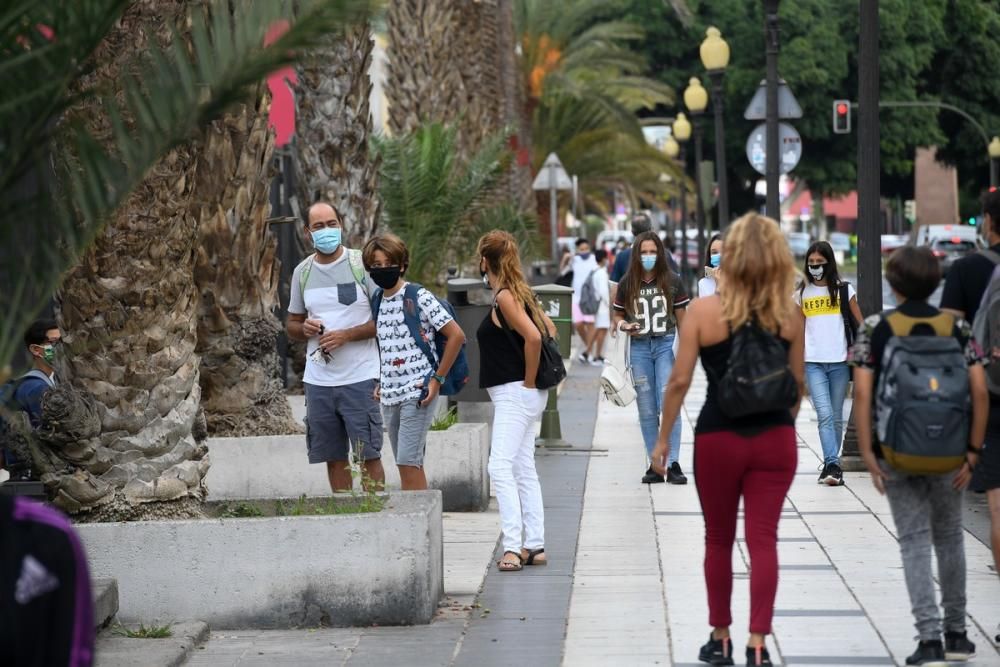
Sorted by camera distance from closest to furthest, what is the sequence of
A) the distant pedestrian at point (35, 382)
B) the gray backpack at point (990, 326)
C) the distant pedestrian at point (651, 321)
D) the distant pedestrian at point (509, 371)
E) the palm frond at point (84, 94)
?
the palm frond at point (84, 94)
the gray backpack at point (990, 326)
the distant pedestrian at point (35, 382)
the distant pedestrian at point (509, 371)
the distant pedestrian at point (651, 321)

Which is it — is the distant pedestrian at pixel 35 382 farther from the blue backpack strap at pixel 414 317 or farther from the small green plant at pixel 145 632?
the blue backpack strap at pixel 414 317

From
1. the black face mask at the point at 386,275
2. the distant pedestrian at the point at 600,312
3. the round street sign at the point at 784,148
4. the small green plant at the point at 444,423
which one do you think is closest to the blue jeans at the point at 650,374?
the small green plant at the point at 444,423

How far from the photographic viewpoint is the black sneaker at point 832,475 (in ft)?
38.3

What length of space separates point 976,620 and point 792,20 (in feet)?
151

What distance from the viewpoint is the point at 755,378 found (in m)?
6.18

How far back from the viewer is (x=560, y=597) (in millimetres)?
7977

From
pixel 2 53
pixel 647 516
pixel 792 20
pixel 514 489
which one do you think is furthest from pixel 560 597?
pixel 792 20

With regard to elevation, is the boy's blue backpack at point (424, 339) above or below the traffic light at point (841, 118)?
below

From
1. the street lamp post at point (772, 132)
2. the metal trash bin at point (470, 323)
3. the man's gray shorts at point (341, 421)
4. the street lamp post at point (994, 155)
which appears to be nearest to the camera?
the man's gray shorts at point (341, 421)

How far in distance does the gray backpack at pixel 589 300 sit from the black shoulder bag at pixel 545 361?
14.8 meters

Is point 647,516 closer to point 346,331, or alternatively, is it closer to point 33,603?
point 346,331

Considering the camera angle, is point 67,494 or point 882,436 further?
point 67,494

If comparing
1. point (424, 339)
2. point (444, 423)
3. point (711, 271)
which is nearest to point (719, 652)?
point (424, 339)

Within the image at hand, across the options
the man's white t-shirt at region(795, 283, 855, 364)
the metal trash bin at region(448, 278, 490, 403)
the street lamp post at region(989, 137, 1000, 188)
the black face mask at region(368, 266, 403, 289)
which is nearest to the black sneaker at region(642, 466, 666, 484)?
the man's white t-shirt at region(795, 283, 855, 364)
